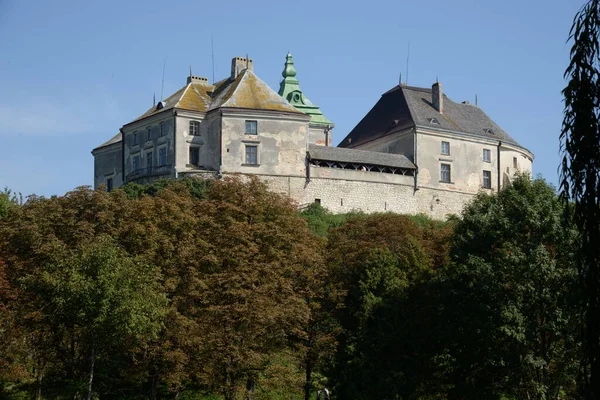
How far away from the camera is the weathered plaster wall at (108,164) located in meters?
67.1

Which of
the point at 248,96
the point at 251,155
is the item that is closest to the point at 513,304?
the point at 251,155

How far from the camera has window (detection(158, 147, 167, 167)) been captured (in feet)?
198

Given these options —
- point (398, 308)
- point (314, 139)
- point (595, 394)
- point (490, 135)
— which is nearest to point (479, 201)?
point (398, 308)

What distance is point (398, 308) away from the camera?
1390 inches

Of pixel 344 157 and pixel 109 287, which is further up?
pixel 344 157

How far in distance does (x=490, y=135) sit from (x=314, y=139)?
69.9ft

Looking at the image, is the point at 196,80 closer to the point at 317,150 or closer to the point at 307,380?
the point at 317,150

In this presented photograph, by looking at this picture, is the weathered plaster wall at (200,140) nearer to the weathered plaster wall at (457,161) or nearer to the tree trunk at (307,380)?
the weathered plaster wall at (457,161)

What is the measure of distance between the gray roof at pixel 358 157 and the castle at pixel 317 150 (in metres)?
0.09

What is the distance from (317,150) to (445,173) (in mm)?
9455

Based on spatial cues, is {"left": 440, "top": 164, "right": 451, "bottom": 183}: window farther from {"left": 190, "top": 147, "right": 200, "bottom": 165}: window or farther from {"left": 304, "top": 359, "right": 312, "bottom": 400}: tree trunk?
{"left": 304, "top": 359, "right": 312, "bottom": 400}: tree trunk

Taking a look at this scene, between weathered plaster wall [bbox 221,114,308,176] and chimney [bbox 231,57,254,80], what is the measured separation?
6.59m

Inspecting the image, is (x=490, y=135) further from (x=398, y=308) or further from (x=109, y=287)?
(x=109, y=287)

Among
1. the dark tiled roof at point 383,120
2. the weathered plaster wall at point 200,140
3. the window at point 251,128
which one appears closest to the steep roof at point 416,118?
the dark tiled roof at point 383,120
